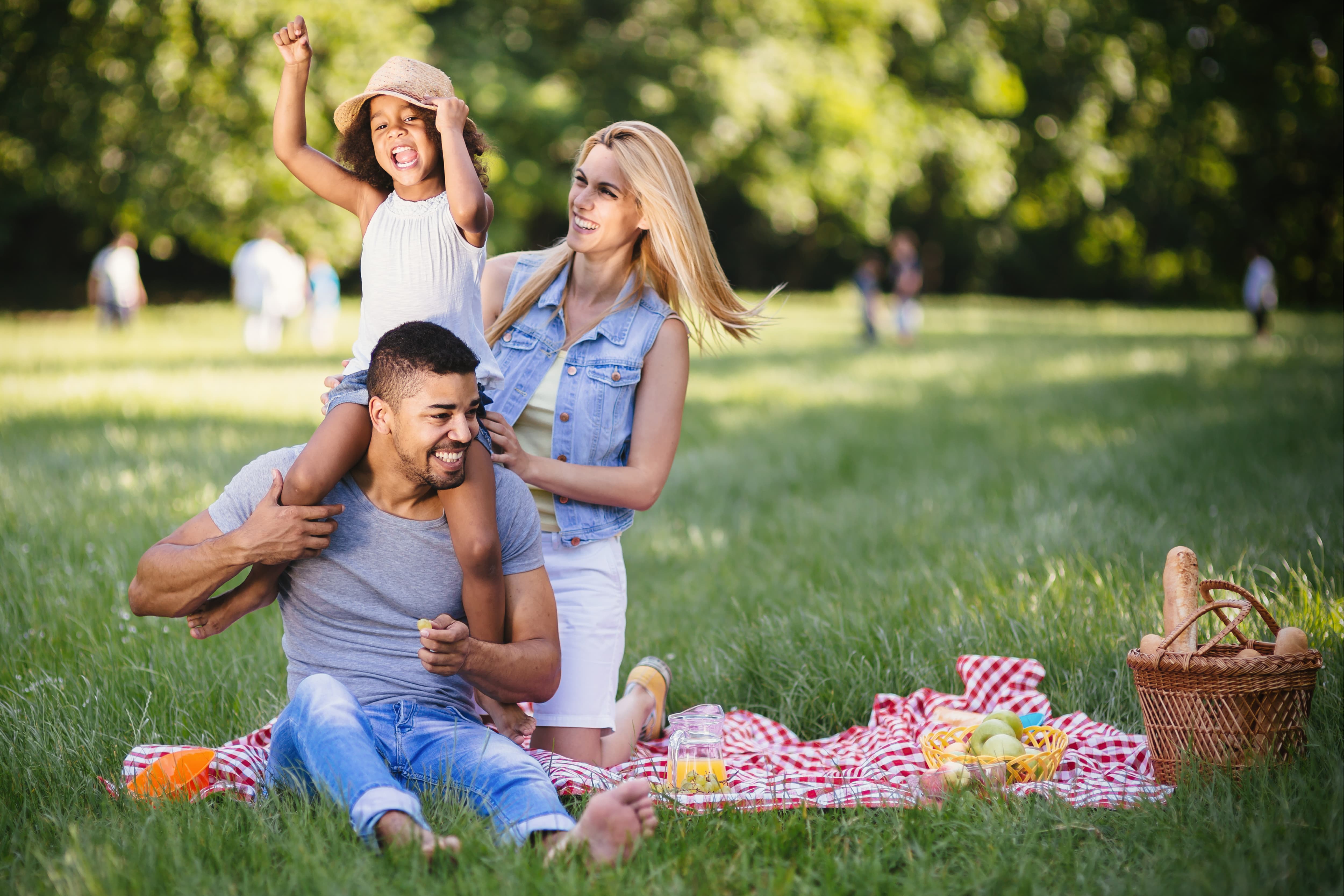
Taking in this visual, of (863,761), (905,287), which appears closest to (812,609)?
(863,761)

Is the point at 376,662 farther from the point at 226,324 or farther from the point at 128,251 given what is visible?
the point at 226,324

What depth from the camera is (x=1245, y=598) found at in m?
3.67

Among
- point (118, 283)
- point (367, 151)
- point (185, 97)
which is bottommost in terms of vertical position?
point (367, 151)

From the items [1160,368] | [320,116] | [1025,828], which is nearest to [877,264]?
[1160,368]

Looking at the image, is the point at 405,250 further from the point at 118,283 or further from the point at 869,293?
the point at 118,283

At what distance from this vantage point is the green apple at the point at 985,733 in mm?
3586

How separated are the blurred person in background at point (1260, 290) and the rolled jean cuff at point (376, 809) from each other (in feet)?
75.9

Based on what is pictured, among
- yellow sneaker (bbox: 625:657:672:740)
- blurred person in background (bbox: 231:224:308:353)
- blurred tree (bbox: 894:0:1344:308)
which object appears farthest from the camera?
blurred person in background (bbox: 231:224:308:353)

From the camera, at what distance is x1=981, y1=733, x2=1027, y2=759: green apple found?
351 cm

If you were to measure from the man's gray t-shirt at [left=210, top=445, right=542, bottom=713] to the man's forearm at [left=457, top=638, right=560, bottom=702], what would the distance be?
21 cm

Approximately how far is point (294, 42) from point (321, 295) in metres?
19.9

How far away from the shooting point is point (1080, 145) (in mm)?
36781

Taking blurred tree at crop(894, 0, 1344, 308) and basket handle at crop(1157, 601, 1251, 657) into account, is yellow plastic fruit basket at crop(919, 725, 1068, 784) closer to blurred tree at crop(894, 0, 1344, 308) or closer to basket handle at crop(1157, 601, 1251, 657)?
basket handle at crop(1157, 601, 1251, 657)

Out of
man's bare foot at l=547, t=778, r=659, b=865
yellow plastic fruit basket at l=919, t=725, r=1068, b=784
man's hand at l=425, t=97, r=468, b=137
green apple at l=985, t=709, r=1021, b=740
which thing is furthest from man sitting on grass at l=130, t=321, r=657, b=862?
green apple at l=985, t=709, r=1021, b=740
